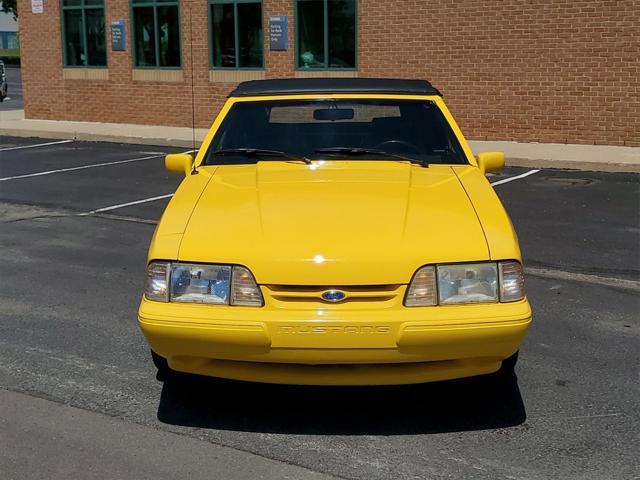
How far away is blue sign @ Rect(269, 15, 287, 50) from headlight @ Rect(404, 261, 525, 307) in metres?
14.6

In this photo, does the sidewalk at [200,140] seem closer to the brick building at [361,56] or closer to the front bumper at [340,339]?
the brick building at [361,56]

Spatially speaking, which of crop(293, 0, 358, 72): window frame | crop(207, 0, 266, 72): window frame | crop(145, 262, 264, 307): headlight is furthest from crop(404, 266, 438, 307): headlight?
crop(207, 0, 266, 72): window frame

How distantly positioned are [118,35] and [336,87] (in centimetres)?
1535

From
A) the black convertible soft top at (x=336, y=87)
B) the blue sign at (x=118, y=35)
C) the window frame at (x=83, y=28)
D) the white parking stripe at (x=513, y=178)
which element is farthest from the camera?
the window frame at (x=83, y=28)

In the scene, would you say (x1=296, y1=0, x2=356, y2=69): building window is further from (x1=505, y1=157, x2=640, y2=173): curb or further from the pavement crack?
the pavement crack

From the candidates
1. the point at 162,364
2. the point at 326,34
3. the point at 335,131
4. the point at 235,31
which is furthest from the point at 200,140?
the point at 162,364

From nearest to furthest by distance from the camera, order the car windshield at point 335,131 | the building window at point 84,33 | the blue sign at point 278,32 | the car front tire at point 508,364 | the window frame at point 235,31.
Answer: the car front tire at point 508,364
the car windshield at point 335,131
the blue sign at point 278,32
the window frame at point 235,31
the building window at point 84,33

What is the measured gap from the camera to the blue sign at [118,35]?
1975 centimetres

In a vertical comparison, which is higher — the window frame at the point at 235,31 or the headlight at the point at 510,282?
the window frame at the point at 235,31

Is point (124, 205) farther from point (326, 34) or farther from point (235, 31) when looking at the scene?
point (235, 31)

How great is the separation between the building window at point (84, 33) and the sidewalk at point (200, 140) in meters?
1.53

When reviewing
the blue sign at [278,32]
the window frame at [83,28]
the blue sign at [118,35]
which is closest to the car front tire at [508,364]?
the blue sign at [278,32]

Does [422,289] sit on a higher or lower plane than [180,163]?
lower

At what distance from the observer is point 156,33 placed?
19500 mm
